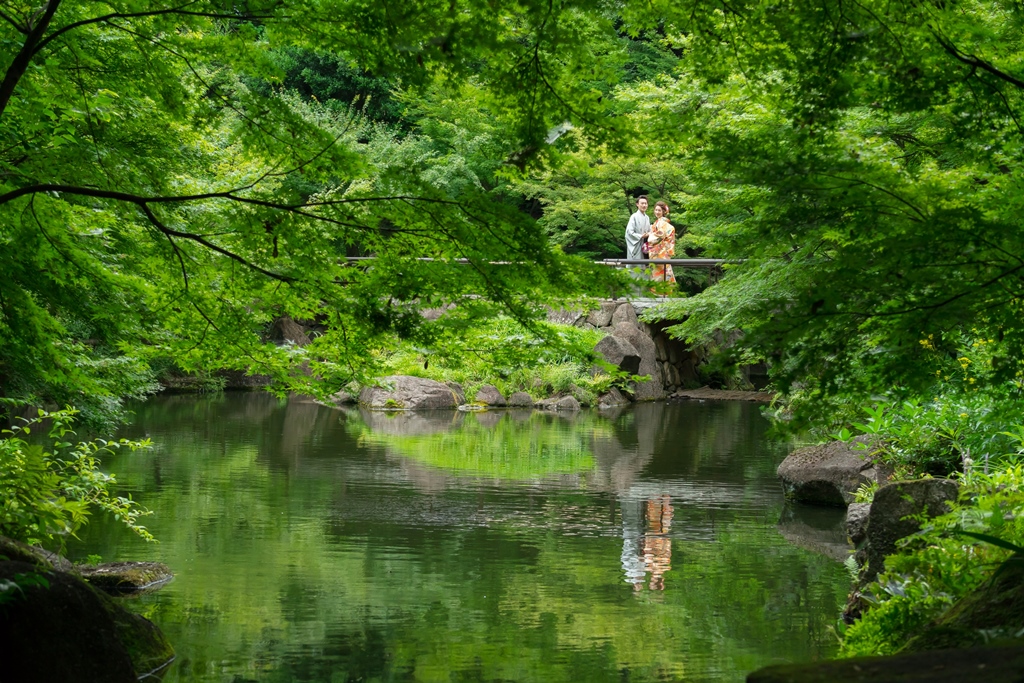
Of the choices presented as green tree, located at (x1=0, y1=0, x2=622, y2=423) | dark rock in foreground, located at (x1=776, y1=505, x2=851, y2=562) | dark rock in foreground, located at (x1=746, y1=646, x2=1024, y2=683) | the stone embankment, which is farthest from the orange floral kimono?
dark rock in foreground, located at (x1=746, y1=646, x2=1024, y2=683)

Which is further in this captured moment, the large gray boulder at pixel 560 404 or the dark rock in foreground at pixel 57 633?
the large gray boulder at pixel 560 404

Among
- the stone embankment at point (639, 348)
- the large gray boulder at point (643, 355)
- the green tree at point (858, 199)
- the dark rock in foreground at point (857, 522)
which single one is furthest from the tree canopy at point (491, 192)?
the large gray boulder at point (643, 355)

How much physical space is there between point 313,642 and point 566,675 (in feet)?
5.17

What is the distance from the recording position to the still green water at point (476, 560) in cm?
632

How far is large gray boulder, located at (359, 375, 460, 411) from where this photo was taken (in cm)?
2184

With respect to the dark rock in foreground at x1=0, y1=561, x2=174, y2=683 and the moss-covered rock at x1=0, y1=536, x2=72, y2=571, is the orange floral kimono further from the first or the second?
the dark rock in foreground at x1=0, y1=561, x2=174, y2=683

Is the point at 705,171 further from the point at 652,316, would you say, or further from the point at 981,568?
the point at 652,316

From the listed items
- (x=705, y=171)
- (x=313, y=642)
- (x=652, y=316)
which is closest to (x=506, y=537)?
(x=652, y=316)

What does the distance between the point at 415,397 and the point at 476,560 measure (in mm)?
13503

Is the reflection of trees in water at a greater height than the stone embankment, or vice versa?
the stone embankment

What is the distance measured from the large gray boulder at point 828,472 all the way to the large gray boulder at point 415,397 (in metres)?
11.1

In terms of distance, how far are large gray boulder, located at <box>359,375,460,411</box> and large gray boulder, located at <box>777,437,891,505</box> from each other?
36.3ft

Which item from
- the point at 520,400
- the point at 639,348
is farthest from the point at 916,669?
the point at 639,348

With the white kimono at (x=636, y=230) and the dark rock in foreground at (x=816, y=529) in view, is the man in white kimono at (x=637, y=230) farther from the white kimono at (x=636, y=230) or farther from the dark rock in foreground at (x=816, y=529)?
the dark rock in foreground at (x=816, y=529)
